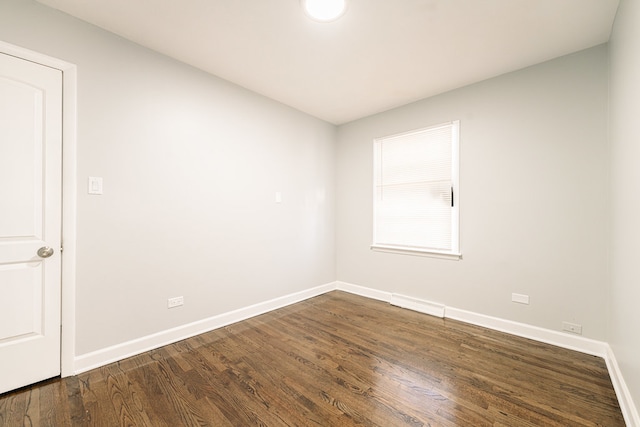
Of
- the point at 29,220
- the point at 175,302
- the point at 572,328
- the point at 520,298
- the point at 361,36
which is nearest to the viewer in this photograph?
the point at 29,220

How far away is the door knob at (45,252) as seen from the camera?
1.81 m

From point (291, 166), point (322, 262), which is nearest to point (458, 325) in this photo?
point (322, 262)

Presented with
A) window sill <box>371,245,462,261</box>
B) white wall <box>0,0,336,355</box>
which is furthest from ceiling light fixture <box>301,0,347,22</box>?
window sill <box>371,245,462,261</box>

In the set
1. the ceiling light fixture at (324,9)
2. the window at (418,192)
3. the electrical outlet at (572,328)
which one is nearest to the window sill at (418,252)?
the window at (418,192)

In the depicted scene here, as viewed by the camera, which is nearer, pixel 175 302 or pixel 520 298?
pixel 175 302

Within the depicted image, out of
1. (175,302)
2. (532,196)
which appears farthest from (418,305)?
(175,302)

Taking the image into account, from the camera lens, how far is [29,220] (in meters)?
1.79

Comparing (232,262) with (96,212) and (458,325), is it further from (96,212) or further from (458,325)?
(458,325)

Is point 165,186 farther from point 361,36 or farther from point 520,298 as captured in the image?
point 520,298

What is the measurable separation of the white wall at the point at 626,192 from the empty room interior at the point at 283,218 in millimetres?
31

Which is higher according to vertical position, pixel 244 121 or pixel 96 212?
pixel 244 121

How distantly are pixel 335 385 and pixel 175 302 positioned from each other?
1687mm

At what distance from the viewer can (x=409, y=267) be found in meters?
3.44

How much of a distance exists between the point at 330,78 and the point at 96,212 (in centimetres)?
254
